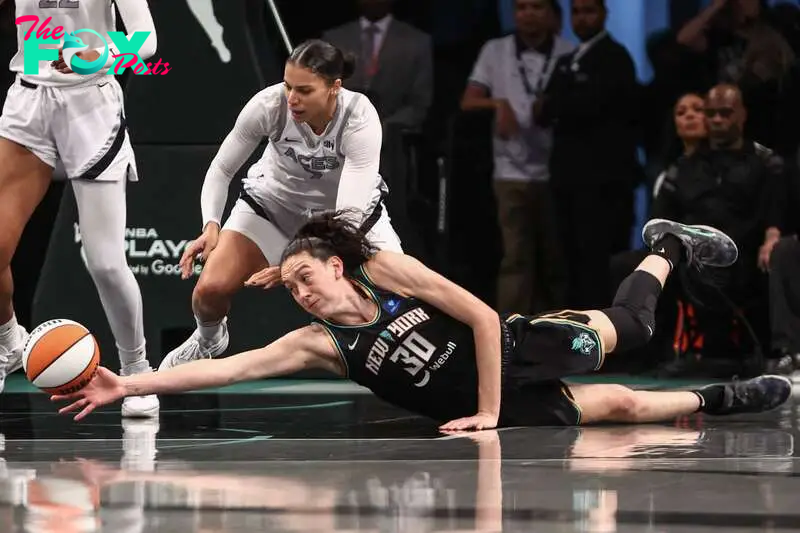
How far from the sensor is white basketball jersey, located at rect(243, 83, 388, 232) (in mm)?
5887

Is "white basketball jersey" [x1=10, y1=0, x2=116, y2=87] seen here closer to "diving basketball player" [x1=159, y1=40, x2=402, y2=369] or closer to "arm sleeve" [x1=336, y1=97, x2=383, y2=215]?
"diving basketball player" [x1=159, y1=40, x2=402, y2=369]

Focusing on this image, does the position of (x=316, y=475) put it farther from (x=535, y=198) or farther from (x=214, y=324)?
(x=535, y=198)

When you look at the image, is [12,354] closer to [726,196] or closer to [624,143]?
[624,143]

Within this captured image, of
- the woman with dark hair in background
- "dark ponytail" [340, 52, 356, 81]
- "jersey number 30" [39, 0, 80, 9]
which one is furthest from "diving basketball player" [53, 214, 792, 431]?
the woman with dark hair in background

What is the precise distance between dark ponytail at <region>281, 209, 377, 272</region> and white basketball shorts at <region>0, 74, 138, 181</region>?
115 cm

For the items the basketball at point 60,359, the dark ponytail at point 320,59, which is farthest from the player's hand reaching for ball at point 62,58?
the basketball at point 60,359

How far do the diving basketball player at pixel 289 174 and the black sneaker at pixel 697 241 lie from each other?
1.11 m

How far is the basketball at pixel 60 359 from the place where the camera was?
4.60 metres

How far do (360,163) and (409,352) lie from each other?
1101 mm

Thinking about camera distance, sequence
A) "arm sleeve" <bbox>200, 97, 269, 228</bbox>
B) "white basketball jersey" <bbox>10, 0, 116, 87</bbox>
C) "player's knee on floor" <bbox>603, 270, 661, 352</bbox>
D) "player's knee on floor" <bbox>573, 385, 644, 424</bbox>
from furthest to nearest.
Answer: "arm sleeve" <bbox>200, 97, 269, 228</bbox>, "white basketball jersey" <bbox>10, 0, 116, 87</bbox>, "player's knee on floor" <bbox>603, 270, 661, 352</bbox>, "player's knee on floor" <bbox>573, 385, 644, 424</bbox>

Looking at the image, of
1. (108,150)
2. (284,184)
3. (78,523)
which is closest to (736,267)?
(284,184)

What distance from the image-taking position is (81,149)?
5.78 metres

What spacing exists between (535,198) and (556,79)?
2.18 feet

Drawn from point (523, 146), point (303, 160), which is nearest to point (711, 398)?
point (303, 160)
